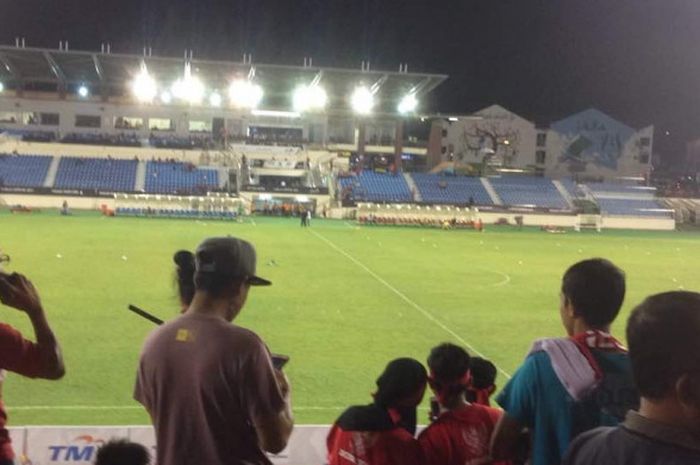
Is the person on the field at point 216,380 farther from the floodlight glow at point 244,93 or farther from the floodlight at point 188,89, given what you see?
the floodlight glow at point 244,93

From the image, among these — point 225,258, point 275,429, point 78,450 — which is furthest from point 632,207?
point 275,429

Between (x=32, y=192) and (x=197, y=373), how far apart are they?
4755 centimetres

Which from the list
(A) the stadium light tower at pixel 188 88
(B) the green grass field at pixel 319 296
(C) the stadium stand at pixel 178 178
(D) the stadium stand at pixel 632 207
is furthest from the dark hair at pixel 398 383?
(A) the stadium light tower at pixel 188 88

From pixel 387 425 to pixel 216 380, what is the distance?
0.84 meters

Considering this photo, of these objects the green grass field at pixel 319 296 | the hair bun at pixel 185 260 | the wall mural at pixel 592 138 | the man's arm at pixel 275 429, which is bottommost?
the green grass field at pixel 319 296

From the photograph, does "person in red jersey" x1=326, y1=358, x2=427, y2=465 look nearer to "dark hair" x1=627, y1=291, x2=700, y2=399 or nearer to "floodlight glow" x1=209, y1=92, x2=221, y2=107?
"dark hair" x1=627, y1=291, x2=700, y2=399

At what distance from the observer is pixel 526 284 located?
2170 cm

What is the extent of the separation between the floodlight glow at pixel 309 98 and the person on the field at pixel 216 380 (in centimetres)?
5588

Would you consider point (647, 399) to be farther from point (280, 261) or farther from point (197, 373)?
point (280, 261)

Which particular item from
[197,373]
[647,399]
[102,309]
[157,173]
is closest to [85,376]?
[102,309]

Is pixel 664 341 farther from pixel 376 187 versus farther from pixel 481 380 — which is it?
pixel 376 187

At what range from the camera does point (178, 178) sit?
177ft

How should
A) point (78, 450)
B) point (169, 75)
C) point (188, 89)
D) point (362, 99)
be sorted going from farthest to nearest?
point (169, 75)
point (362, 99)
point (188, 89)
point (78, 450)

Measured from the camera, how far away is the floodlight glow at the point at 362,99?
5756 centimetres
